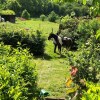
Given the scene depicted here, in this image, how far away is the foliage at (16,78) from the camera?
5.69 meters

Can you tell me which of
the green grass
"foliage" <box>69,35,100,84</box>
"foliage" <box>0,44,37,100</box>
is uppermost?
"foliage" <box>0,44,37,100</box>

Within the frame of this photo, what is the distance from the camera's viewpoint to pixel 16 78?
21.6 feet

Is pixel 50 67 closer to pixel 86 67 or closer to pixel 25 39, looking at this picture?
pixel 25 39

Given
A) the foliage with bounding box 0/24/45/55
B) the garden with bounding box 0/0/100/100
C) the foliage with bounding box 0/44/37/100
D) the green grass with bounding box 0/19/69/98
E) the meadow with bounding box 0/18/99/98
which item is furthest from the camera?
the foliage with bounding box 0/24/45/55

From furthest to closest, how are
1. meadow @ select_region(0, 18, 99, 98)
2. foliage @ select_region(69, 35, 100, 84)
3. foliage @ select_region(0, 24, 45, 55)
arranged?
foliage @ select_region(0, 24, 45, 55) → meadow @ select_region(0, 18, 99, 98) → foliage @ select_region(69, 35, 100, 84)

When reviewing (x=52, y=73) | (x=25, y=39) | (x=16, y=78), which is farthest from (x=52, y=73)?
(x=16, y=78)

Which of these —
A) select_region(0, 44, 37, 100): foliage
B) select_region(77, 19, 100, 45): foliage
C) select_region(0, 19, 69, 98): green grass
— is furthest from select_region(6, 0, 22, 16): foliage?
select_region(0, 44, 37, 100): foliage

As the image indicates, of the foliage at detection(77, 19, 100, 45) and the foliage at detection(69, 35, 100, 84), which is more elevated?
the foliage at detection(69, 35, 100, 84)

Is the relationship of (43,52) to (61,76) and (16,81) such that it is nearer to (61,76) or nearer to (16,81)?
(61,76)

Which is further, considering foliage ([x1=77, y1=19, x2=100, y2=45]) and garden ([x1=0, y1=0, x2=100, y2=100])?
foliage ([x1=77, y1=19, x2=100, y2=45])

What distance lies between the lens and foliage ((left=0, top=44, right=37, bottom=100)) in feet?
18.7

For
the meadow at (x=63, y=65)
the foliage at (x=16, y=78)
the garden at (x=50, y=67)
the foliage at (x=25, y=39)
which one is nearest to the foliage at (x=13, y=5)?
the garden at (x=50, y=67)

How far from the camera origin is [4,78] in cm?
622

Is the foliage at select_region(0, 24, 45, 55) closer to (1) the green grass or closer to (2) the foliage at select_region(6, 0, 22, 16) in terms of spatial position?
(1) the green grass
